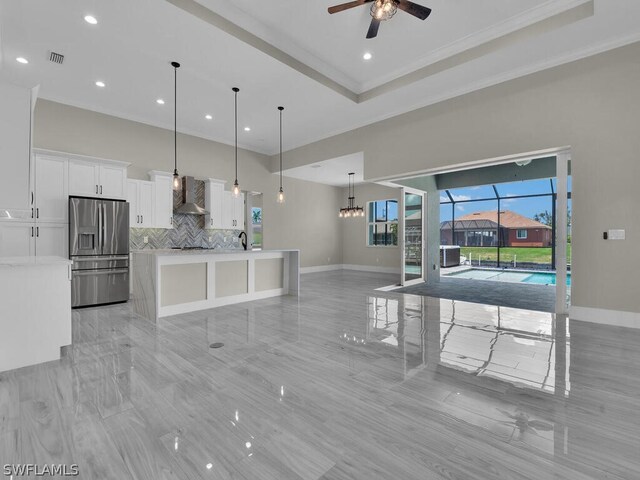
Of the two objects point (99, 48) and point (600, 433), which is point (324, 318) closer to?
point (600, 433)

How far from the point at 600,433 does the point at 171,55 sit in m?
5.75

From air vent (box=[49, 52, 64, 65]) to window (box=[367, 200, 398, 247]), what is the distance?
8825 mm

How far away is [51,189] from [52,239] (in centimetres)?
83

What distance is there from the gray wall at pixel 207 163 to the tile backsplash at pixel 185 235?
76 cm

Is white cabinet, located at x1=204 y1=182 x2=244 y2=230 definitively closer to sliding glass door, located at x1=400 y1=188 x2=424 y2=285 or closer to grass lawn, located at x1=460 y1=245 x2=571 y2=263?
sliding glass door, located at x1=400 y1=188 x2=424 y2=285

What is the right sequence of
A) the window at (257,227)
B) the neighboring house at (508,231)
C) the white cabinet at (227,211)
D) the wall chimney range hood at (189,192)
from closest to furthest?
the wall chimney range hood at (189,192), the white cabinet at (227,211), the window at (257,227), the neighboring house at (508,231)

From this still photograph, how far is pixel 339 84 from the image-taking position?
5223 millimetres

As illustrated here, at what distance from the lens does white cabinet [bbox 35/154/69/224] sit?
4820 millimetres

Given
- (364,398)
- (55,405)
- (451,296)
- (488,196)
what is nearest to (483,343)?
(364,398)

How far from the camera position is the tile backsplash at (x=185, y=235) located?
20.4ft

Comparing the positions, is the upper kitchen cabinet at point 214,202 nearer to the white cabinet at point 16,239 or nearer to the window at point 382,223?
the white cabinet at point 16,239

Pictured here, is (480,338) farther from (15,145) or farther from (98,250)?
(98,250)

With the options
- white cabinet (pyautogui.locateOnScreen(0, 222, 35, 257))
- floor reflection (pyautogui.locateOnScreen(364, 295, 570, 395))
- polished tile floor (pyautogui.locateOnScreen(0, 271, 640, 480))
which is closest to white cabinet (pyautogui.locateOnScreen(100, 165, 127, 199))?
white cabinet (pyautogui.locateOnScreen(0, 222, 35, 257))

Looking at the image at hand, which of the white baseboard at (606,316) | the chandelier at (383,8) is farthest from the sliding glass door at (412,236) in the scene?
the chandelier at (383,8)
